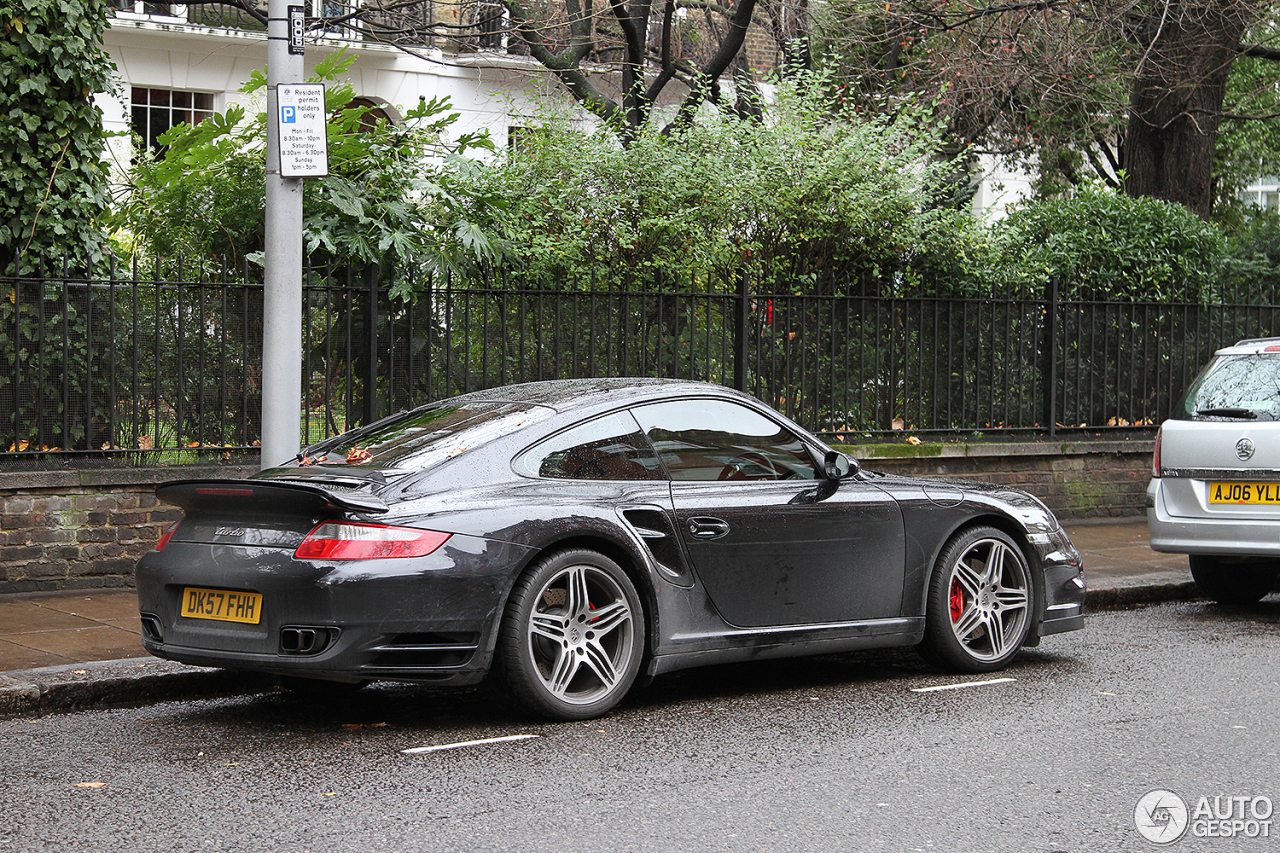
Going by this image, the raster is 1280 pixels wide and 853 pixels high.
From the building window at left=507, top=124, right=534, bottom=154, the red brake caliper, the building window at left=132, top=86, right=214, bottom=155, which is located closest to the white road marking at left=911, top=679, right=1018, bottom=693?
the red brake caliper

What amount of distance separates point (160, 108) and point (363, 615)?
60.3 feet

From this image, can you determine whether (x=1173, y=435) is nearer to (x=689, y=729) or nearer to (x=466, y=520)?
(x=689, y=729)

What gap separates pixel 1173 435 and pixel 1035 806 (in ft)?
16.9

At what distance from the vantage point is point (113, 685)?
6.52 metres

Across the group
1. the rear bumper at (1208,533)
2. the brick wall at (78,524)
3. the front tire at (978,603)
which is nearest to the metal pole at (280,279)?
the brick wall at (78,524)

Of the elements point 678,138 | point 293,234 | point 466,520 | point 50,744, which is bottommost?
point 50,744

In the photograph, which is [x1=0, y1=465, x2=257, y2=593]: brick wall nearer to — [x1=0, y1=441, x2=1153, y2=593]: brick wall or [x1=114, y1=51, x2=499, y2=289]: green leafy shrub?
[x1=0, y1=441, x2=1153, y2=593]: brick wall

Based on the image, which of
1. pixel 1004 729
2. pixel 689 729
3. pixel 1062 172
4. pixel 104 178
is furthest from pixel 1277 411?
pixel 1062 172

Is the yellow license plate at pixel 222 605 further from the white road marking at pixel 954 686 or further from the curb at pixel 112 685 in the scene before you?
the white road marking at pixel 954 686

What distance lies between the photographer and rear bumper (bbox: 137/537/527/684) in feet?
18.0

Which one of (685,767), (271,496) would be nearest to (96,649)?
(271,496)

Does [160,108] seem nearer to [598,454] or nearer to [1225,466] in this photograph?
[1225,466]

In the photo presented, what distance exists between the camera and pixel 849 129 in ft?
42.2

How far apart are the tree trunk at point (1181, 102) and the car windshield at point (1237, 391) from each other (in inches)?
279
